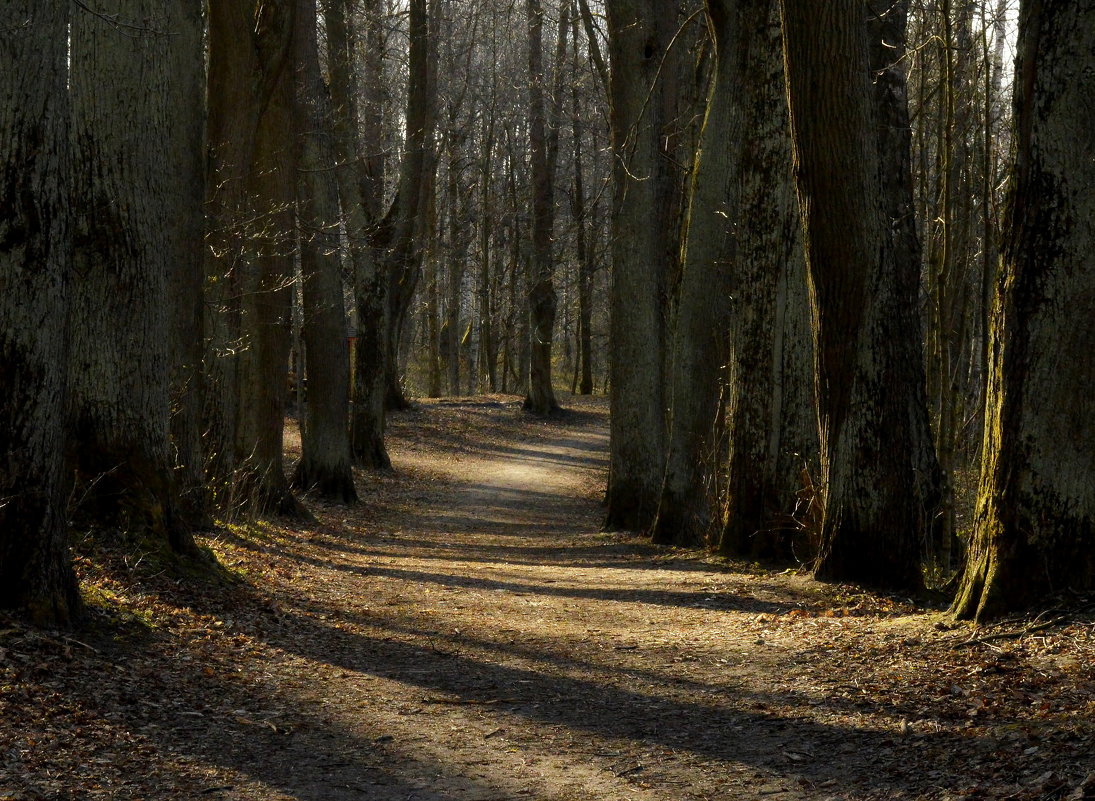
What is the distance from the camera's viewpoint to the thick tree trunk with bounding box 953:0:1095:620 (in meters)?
5.41

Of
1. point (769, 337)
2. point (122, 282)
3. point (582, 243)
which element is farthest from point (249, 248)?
point (582, 243)

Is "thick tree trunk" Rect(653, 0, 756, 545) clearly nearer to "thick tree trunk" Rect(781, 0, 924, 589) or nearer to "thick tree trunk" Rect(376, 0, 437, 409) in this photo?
"thick tree trunk" Rect(781, 0, 924, 589)

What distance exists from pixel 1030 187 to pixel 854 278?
7.21 feet

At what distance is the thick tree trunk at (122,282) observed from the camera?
294 inches

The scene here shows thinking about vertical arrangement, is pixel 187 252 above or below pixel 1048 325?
above

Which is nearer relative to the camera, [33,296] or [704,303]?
[33,296]

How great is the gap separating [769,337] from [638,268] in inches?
188

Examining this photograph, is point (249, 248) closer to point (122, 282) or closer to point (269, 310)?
point (269, 310)

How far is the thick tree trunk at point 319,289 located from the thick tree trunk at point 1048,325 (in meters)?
11.5

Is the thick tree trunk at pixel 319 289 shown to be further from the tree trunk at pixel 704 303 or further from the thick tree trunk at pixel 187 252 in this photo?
the tree trunk at pixel 704 303

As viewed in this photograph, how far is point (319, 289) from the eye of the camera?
642 inches

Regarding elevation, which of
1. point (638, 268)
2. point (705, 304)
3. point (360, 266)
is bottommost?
point (705, 304)

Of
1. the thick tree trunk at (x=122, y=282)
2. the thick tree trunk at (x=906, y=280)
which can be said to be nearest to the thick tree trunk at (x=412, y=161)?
the thick tree trunk at (x=122, y=282)

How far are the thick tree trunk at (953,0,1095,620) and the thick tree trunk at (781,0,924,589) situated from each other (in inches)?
75.1
